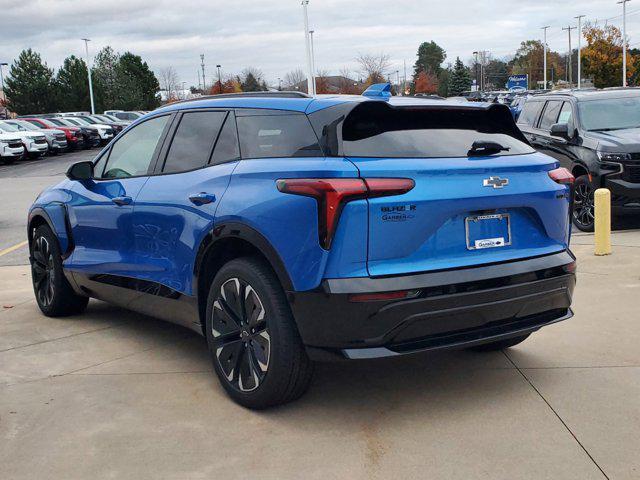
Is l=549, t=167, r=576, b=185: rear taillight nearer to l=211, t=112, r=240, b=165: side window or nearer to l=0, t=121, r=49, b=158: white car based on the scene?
l=211, t=112, r=240, b=165: side window

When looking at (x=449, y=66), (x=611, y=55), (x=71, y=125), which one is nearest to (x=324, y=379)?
(x=71, y=125)

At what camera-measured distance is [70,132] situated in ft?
127

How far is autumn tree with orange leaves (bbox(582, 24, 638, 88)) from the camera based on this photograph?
68688mm

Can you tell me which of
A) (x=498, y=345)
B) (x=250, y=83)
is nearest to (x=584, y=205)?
(x=498, y=345)

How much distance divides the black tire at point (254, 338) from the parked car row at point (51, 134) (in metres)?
29.5

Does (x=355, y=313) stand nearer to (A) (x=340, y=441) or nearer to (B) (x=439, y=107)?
(A) (x=340, y=441)

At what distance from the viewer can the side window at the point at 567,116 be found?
37.5 feet

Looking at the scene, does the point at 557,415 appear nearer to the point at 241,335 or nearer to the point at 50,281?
the point at 241,335


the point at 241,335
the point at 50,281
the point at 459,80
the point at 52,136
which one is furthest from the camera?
the point at 459,80

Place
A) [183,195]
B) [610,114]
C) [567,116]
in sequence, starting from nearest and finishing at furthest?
[183,195] → [610,114] → [567,116]

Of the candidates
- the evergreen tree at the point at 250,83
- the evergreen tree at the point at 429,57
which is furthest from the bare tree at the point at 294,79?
the evergreen tree at the point at 429,57

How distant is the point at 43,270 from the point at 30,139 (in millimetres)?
28583

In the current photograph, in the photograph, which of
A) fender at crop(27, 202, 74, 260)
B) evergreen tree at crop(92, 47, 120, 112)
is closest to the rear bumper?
fender at crop(27, 202, 74, 260)

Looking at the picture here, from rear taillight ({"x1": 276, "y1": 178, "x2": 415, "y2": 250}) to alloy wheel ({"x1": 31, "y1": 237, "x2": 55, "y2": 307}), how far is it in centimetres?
348
